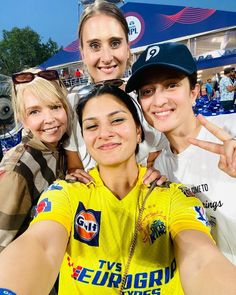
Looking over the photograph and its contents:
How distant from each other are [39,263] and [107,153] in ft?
2.31

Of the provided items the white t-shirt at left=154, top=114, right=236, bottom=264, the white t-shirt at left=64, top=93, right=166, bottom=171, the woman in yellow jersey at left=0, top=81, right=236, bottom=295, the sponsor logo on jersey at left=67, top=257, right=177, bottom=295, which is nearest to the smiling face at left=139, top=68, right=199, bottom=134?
the white t-shirt at left=154, top=114, right=236, bottom=264

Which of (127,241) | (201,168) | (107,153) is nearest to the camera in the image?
(127,241)

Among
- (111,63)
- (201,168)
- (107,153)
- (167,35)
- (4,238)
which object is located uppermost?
(167,35)

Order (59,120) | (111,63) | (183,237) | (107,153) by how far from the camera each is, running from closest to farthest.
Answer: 1. (183,237)
2. (107,153)
3. (59,120)
4. (111,63)

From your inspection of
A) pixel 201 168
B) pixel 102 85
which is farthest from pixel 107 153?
pixel 201 168

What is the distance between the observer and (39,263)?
1.28 m

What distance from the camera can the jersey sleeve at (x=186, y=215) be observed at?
1.44 metres

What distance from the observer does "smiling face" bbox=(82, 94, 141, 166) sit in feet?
5.73

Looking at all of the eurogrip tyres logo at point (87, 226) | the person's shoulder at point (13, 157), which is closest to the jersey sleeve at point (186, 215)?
the eurogrip tyres logo at point (87, 226)

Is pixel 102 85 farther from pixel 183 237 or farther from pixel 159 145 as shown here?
pixel 183 237

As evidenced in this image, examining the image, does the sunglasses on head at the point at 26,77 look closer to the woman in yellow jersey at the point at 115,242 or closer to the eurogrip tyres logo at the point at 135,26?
the woman in yellow jersey at the point at 115,242

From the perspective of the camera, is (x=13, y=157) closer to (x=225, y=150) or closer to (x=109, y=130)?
(x=109, y=130)

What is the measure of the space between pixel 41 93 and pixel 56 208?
117 cm

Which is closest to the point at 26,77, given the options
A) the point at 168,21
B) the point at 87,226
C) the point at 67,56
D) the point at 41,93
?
the point at 41,93
